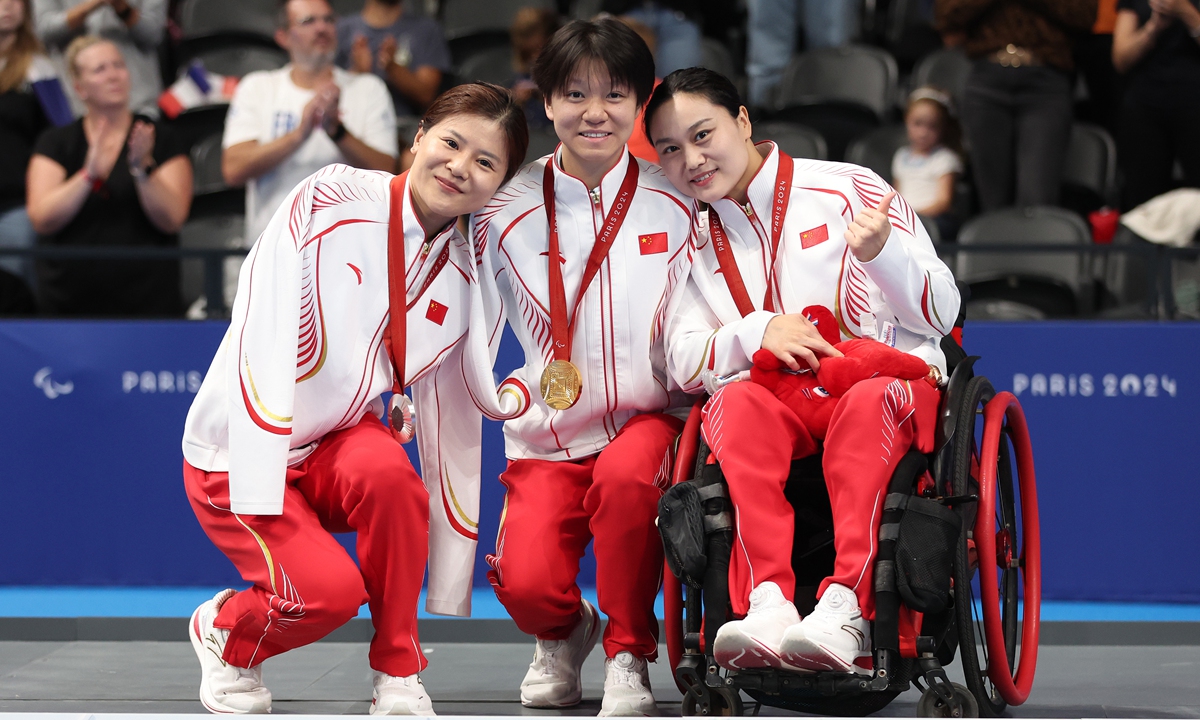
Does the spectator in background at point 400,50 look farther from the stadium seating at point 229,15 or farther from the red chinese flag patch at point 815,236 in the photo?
the red chinese flag patch at point 815,236

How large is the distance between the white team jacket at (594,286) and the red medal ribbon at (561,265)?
0.6 inches


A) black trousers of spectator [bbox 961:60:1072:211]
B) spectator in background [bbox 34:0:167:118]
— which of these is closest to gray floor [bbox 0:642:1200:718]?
black trousers of spectator [bbox 961:60:1072:211]

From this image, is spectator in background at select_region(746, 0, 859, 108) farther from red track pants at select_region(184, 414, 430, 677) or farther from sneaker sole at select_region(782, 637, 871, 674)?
sneaker sole at select_region(782, 637, 871, 674)

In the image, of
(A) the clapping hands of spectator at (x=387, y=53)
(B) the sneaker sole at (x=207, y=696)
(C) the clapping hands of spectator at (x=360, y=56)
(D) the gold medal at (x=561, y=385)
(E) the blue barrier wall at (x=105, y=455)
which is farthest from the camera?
(A) the clapping hands of spectator at (x=387, y=53)

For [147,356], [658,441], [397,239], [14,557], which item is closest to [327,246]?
[397,239]

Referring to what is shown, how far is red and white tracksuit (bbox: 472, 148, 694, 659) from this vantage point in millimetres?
3090

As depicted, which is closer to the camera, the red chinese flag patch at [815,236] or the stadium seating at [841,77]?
the red chinese flag patch at [815,236]

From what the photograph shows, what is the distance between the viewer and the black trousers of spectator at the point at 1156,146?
5609mm

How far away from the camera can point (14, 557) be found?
187 inches

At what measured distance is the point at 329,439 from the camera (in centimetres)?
305

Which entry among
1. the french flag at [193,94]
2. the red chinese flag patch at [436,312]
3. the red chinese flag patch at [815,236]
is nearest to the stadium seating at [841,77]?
the french flag at [193,94]

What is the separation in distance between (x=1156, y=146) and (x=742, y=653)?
403 centimetres

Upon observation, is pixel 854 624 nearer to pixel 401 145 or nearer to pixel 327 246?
pixel 327 246

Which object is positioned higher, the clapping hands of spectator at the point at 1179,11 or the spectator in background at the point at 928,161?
the clapping hands of spectator at the point at 1179,11
